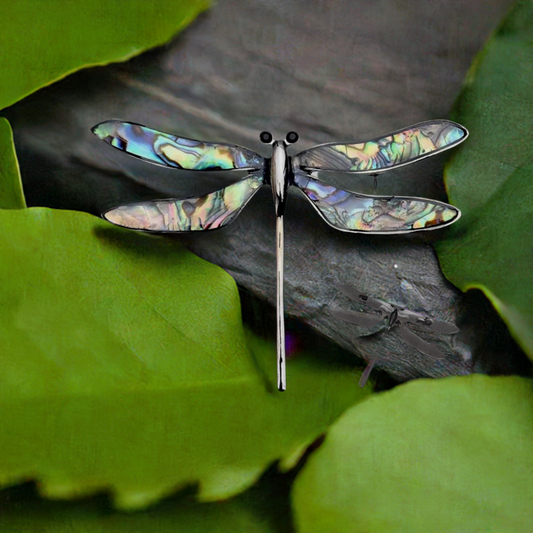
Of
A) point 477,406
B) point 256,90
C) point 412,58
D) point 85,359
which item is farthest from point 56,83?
point 477,406

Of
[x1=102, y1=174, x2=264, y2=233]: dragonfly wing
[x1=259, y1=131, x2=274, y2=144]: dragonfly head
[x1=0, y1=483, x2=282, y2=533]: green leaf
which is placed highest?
[x1=259, y1=131, x2=274, y2=144]: dragonfly head

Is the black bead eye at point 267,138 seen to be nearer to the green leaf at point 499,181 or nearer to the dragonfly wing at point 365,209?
the dragonfly wing at point 365,209

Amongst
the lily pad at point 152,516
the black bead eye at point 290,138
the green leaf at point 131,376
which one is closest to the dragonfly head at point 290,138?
the black bead eye at point 290,138

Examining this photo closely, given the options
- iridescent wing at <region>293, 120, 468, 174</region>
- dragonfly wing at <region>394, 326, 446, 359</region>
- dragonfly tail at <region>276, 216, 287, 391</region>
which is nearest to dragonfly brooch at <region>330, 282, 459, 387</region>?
dragonfly wing at <region>394, 326, 446, 359</region>

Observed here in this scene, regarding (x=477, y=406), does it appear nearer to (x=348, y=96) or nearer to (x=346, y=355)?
(x=346, y=355)

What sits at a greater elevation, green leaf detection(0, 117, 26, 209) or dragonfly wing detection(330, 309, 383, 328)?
green leaf detection(0, 117, 26, 209)

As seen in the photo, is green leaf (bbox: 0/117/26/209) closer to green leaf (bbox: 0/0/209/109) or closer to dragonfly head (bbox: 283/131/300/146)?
green leaf (bbox: 0/0/209/109)
